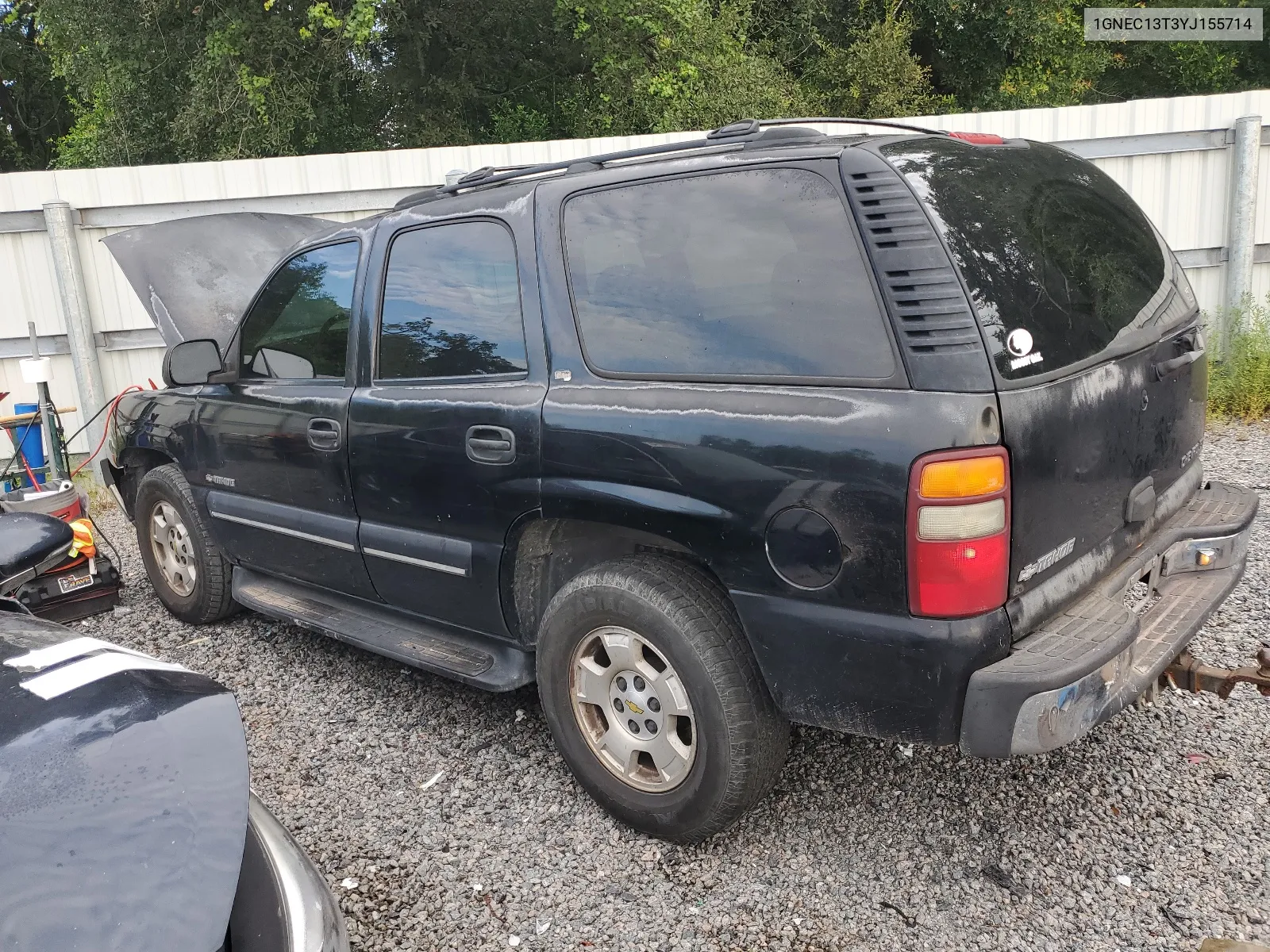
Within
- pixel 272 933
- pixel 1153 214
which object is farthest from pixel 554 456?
pixel 1153 214

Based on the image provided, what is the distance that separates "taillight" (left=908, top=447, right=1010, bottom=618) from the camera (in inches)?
85.4

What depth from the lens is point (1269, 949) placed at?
2246mm

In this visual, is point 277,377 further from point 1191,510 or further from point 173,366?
point 1191,510

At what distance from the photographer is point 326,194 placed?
762 centimetres

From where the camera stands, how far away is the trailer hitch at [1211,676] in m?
2.68

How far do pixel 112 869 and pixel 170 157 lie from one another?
17.0 meters

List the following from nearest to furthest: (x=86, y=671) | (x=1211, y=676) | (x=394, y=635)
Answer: (x=86, y=671)
(x=1211, y=676)
(x=394, y=635)

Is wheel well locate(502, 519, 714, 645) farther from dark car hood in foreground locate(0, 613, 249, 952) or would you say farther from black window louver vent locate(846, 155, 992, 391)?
dark car hood in foreground locate(0, 613, 249, 952)

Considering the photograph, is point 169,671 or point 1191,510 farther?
point 1191,510

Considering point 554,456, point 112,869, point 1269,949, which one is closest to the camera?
point 112,869

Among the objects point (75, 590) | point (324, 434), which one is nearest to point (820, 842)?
point (324, 434)

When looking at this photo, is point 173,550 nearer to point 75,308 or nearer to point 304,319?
point 304,319

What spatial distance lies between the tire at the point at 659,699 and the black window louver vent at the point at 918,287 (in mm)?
863

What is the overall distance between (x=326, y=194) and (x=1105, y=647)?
6.91 metres
